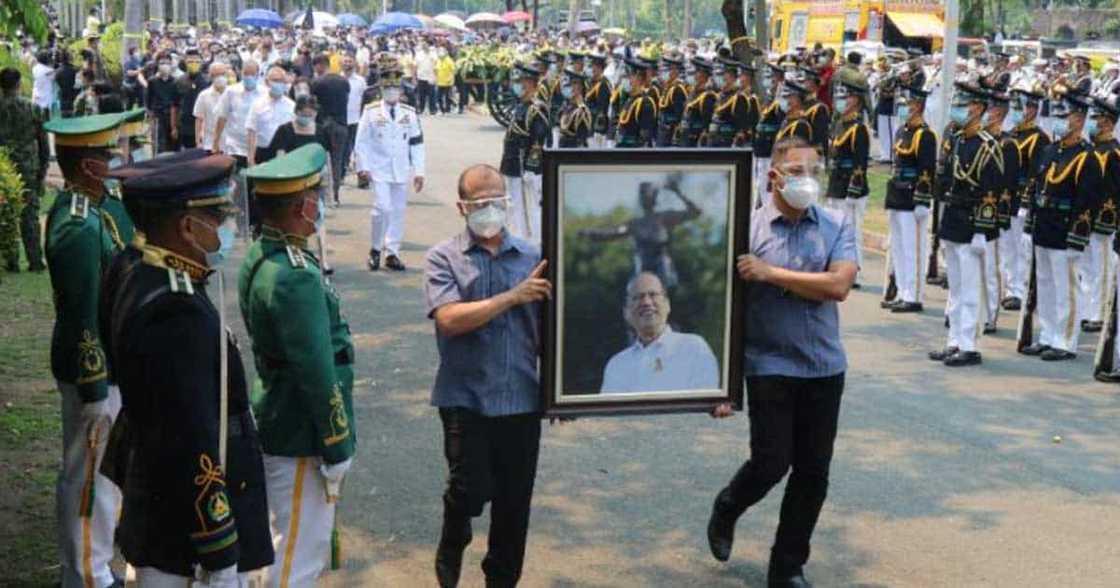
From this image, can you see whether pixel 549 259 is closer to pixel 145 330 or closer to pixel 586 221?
pixel 586 221

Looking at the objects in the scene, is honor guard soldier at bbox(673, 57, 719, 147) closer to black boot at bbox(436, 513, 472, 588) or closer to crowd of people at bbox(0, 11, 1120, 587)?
crowd of people at bbox(0, 11, 1120, 587)

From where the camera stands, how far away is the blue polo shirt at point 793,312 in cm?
586

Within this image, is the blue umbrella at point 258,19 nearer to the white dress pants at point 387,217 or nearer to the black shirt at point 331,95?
the black shirt at point 331,95

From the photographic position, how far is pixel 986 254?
11.7 m

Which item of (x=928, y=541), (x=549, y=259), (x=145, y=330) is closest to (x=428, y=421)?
(x=928, y=541)

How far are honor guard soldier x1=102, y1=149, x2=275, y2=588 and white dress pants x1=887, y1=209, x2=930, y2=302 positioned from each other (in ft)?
31.7

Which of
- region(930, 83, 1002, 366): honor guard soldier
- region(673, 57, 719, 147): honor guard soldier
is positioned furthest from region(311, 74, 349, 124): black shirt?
region(930, 83, 1002, 366): honor guard soldier

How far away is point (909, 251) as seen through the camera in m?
13.0

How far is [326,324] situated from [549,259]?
86 centimetres

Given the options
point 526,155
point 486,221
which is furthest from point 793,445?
point 526,155

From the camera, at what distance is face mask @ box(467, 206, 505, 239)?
5410mm

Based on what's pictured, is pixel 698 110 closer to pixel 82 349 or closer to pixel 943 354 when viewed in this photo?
pixel 943 354

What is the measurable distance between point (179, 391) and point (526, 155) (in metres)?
12.6

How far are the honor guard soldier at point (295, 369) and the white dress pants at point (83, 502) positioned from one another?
96cm
